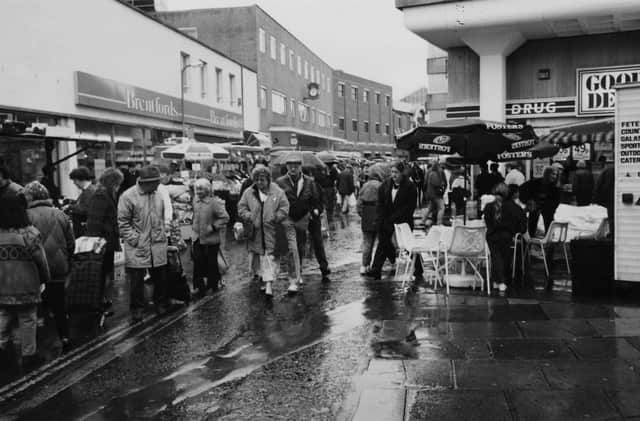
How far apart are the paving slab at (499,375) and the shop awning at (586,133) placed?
785 cm

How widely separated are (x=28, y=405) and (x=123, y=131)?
1943 cm

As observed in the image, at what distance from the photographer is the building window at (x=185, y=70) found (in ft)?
98.0

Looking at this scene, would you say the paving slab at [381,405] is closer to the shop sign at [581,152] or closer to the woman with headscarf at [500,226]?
the woman with headscarf at [500,226]

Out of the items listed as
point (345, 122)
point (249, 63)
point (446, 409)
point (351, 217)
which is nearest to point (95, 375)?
point (446, 409)

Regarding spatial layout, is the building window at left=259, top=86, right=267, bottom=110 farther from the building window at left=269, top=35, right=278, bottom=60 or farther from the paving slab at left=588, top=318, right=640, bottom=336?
the paving slab at left=588, top=318, right=640, bottom=336

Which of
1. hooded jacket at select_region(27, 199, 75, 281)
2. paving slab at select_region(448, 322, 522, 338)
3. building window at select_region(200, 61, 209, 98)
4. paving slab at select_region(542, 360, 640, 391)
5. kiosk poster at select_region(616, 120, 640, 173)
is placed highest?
building window at select_region(200, 61, 209, 98)

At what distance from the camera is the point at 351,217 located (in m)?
24.5

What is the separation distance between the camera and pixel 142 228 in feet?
28.5

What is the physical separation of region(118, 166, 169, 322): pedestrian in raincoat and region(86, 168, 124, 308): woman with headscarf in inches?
15.0

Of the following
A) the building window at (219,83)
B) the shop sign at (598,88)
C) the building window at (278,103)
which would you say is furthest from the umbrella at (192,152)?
the building window at (278,103)

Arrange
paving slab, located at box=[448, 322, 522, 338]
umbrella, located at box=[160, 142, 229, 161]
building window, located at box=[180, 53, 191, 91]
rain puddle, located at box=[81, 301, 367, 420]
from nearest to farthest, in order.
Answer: rain puddle, located at box=[81, 301, 367, 420] < paving slab, located at box=[448, 322, 522, 338] < umbrella, located at box=[160, 142, 229, 161] < building window, located at box=[180, 53, 191, 91]

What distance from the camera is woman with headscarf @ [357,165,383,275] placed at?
11445 millimetres

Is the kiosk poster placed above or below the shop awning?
below

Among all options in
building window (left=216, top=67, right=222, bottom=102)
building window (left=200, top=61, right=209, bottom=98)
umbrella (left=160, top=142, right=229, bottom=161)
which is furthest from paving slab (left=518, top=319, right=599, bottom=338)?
→ building window (left=216, top=67, right=222, bottom=102)
